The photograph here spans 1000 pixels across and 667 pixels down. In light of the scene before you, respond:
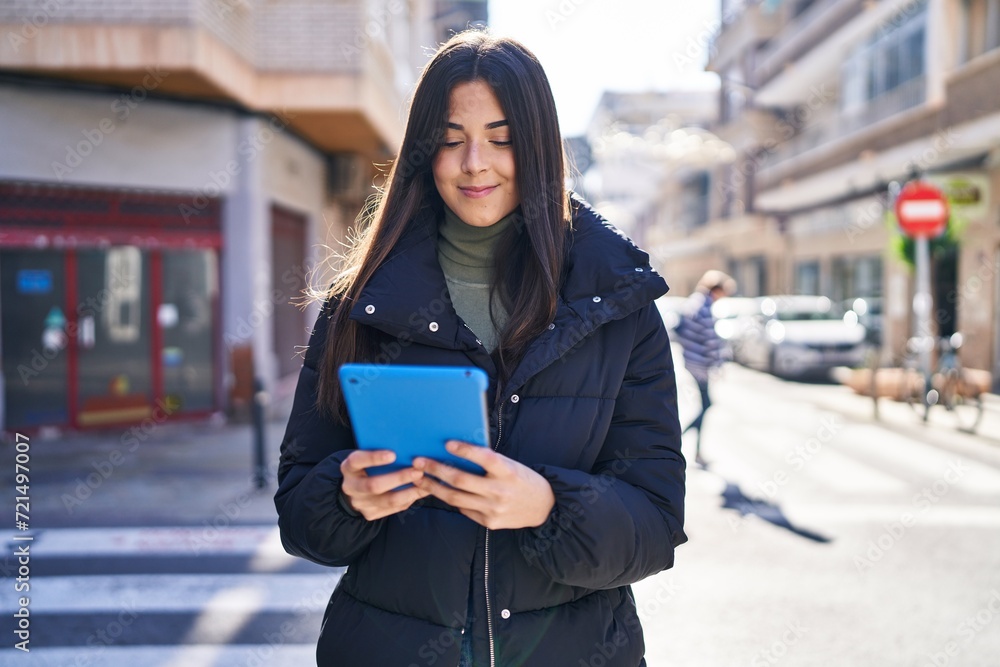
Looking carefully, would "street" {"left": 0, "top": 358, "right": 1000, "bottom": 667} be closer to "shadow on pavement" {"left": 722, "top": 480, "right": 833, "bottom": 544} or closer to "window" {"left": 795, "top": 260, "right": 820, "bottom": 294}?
"shadow on pavement" {"left": 722, "top": 480, "right": 833, "bottom": 544}

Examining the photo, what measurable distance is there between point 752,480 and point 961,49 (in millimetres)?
11977

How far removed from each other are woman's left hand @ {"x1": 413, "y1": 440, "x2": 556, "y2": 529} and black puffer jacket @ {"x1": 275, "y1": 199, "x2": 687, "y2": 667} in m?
0.08

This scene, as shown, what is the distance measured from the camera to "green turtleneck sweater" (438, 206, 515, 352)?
1.88m

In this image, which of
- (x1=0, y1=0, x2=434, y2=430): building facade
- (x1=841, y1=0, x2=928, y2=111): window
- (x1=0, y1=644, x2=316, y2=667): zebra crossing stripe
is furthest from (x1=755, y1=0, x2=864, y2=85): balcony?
(x1=0, y1=644, x2=316, y2=667): zebra crossing stripe

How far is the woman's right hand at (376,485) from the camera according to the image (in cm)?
149

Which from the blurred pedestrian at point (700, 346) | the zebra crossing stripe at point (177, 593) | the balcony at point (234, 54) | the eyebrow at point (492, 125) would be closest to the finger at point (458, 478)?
the eyebrow at point (492, 125)

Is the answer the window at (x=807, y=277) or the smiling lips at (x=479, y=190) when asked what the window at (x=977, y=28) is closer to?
the window at (x=807, y=277)

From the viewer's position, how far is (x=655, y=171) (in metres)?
52.8

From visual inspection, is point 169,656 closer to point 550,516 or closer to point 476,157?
point 550,516

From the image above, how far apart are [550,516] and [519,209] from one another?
65cm

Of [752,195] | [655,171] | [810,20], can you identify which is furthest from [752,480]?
[655,171]

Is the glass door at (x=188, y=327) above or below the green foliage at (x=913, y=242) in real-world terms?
below

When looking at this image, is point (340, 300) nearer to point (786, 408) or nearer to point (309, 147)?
point (786, 408)

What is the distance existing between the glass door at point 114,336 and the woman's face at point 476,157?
9.94 metres
